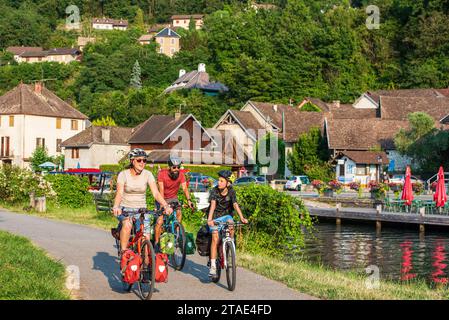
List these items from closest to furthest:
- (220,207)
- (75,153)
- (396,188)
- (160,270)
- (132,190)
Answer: (160,270) < (132,190) < (220,207) < (396,188) < (75,153)

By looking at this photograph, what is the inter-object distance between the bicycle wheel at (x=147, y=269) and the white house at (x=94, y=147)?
6495cm

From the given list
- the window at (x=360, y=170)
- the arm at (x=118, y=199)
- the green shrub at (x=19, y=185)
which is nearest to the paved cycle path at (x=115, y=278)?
the arm at (x=118, y=199)

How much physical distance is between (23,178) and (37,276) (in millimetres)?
22468

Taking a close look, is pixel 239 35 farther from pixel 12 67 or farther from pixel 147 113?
pixel 12 67

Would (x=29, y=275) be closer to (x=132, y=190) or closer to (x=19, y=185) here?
(x=132, y=190)

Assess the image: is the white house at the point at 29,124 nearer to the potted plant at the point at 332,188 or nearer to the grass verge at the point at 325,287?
the potted plant at the point at 332,188

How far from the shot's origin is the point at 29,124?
80.1 meters

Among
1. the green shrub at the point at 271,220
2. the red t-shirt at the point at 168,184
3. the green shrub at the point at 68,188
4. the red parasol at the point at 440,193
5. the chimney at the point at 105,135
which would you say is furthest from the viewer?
the chimney at the point at 105,135

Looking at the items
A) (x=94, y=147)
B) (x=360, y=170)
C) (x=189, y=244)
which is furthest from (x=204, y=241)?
(x=94, y=147)

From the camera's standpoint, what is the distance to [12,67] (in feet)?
545

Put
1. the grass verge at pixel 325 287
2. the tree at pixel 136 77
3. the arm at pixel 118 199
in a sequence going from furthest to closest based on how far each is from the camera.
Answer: the tree at pixel 136 77
the grass verge at pixel 325 287
the arm at pixel 118 199

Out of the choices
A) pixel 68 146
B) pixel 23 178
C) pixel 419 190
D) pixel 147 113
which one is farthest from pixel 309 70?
pixel 23 178

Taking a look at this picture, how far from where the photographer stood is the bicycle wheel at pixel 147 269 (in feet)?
35.7

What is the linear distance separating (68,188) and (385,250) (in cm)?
1357
